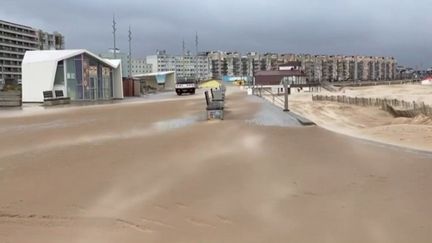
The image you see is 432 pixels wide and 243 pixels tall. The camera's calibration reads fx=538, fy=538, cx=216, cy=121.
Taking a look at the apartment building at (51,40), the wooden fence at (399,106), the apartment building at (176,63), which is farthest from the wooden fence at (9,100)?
the apartment building at (176,63)

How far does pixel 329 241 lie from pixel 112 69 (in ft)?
154

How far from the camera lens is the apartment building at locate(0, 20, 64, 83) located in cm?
9362

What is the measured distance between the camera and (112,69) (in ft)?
166

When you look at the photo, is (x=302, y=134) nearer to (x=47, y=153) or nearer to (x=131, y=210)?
(x=47, y=153)

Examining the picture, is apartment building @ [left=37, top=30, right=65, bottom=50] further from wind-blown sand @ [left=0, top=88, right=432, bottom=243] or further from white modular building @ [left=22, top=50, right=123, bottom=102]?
wind-blown sand @ [left=0, top=88, right=432, bottom=243]

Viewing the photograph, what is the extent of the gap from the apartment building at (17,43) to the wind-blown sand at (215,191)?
81.4 m

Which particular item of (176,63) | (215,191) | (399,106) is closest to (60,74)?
(399,106)

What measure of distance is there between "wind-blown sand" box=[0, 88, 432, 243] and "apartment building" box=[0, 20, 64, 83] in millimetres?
81432

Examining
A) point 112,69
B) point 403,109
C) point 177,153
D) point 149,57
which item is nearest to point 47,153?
point 177,153

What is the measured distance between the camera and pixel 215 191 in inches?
301

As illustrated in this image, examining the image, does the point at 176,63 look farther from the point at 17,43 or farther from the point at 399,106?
the point at 399,106

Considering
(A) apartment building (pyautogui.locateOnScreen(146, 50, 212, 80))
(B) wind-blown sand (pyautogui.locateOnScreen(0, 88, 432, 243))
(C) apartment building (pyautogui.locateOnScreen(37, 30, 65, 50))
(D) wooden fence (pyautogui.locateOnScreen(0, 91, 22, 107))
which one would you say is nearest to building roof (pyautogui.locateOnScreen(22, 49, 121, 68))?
(D) wooden fence (pyautogui.locateOnScreen(0, 91, 22, 107))

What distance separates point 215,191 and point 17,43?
102003mm

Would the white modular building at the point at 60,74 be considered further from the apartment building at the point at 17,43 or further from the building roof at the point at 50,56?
the apartment building at the point at 17,43
